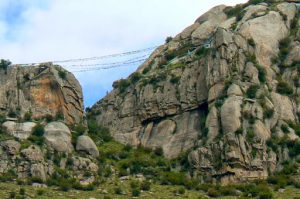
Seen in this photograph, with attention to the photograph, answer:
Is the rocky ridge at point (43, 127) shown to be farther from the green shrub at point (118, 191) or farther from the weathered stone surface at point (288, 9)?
the weathered stone surface at point (288, 9)

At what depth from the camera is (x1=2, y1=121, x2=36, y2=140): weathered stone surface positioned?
120769 mm

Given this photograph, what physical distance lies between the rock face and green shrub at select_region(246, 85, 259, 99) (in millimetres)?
25211

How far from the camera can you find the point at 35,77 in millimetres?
131250

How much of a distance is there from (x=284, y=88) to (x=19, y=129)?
35895mm

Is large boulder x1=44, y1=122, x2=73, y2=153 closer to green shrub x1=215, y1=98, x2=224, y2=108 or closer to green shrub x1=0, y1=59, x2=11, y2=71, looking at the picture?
green shrub x1=0, y1=59, x2=11, y2=71

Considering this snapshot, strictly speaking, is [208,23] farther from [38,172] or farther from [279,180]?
[38,172]

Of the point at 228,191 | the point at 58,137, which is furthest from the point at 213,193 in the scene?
the point at 58,137

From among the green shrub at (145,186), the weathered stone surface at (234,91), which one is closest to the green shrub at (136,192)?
the green shrub at (145,186)

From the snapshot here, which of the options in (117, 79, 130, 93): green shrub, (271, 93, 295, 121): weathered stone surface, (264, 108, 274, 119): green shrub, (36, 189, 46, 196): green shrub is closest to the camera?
(36, 189, 46, 196): green shrub

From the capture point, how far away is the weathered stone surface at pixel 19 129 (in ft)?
396

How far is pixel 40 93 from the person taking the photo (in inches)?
5118

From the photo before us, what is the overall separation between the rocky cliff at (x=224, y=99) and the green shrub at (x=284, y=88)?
0.14 meters

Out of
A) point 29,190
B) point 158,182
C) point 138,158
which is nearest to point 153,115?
point 138,158

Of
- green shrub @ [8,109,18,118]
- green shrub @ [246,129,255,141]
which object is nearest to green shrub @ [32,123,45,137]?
green shrub @ [8,109,18,118]
